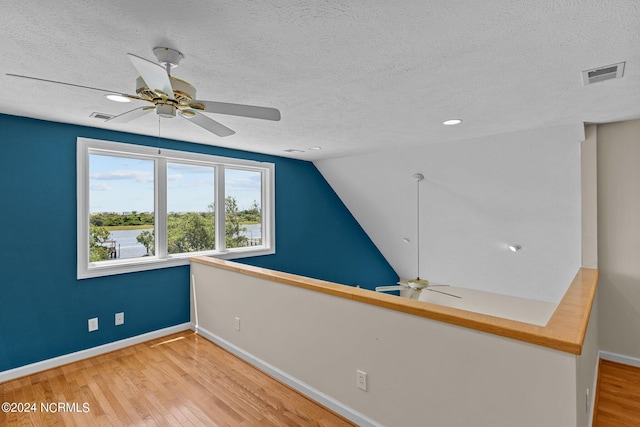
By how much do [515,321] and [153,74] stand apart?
6.58ft

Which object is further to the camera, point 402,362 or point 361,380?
point 361,380

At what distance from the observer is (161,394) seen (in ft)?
8.51

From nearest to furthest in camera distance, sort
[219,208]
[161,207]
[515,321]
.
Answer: [515,321]
[161,207]
[219,208]

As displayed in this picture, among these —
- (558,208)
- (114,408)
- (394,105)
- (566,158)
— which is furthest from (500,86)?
(114,408)

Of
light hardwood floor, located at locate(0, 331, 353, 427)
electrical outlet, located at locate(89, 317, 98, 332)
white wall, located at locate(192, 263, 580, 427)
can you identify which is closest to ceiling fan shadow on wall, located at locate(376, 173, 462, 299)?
white wall, located at locate(192, 263, 580, 427)

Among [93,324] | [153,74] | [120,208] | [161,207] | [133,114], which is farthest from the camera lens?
[161,207]

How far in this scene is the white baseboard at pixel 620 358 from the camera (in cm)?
311

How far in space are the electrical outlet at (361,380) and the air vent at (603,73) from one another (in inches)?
89.8

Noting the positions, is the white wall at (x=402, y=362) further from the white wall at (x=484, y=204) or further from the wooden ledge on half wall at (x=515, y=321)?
the white wall at (x=484, y=204)

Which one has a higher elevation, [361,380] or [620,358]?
[361,380]

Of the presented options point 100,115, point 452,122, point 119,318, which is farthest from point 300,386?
point 100,115

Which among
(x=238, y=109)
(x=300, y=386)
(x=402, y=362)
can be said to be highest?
(x=238, y=109)

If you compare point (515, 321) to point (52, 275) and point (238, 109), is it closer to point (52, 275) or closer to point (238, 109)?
point (238, 109)

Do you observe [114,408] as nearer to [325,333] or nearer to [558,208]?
[325,333]
